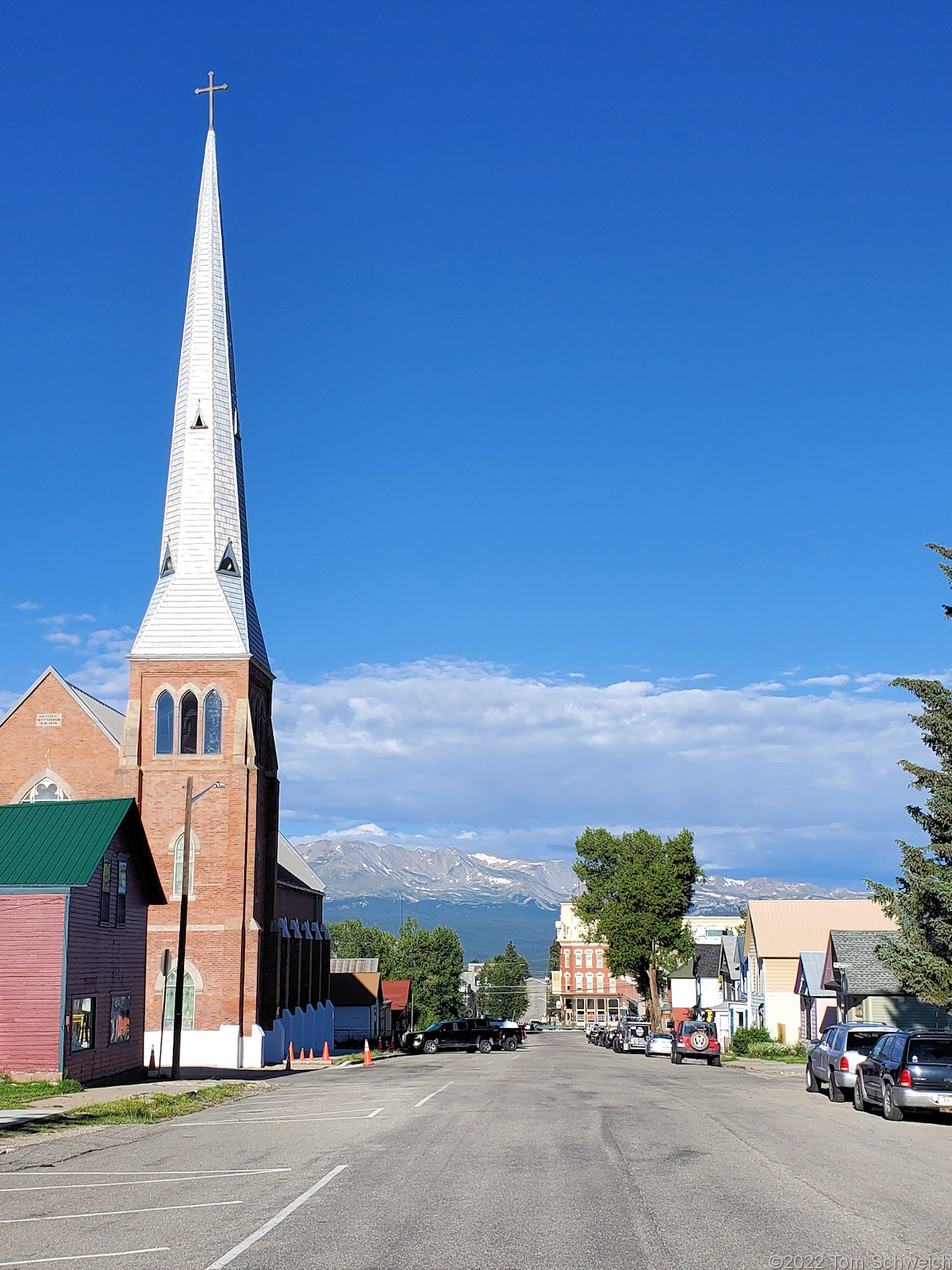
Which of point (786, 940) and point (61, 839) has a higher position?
point (61, 839)

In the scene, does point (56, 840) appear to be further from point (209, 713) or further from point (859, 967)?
point (859, 967)

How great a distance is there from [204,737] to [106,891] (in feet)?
64.4

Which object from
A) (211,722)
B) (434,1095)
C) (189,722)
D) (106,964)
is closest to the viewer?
(434,1095)

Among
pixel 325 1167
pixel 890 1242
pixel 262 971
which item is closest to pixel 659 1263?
pixel 890 1242

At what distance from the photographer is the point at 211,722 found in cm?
5159

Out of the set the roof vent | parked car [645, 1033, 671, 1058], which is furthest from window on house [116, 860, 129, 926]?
parked car [645, 1033, 671, 1058]

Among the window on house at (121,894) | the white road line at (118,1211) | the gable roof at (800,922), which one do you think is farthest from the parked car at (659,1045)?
the white road line at (118,1211)

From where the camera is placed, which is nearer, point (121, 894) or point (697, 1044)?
point (121, 894)

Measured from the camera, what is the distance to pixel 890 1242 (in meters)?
9.96

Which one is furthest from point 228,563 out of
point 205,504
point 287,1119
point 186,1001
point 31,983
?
point 287,1119

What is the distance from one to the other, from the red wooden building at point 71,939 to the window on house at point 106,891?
41 millimetres

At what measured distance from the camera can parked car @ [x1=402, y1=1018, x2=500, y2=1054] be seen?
56.1 m

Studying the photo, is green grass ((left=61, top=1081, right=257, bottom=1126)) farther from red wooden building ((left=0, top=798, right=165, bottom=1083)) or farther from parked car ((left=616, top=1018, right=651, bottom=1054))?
parked car ((left=616, top=1018, right=651, bottom=1054))

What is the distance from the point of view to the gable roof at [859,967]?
158 feet
